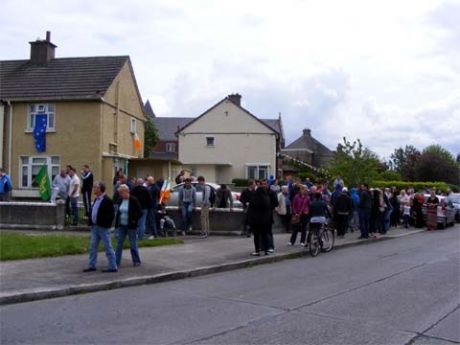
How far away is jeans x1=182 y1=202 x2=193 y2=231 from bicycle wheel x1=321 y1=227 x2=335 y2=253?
414 cm

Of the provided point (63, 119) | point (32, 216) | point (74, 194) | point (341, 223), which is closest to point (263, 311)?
point (74, 194)

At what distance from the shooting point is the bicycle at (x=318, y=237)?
1605 centimetres

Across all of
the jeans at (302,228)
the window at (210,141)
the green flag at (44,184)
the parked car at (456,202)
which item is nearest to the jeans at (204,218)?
the jeans at (302,228)

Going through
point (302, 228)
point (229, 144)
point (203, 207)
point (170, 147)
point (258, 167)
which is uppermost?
point (170, 147)

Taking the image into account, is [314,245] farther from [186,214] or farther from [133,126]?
[133,126]

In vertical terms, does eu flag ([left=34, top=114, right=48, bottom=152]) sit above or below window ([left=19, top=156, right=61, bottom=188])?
above

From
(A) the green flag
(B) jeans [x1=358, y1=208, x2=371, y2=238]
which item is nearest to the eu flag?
(A) the green flag

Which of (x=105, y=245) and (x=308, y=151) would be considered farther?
(x=308, y=151)

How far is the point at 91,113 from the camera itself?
104 feet

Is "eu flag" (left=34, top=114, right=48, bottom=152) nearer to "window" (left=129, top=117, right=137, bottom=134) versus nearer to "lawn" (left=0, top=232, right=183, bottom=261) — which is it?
"window" (left=129, top=117, right=137, bottom=134)

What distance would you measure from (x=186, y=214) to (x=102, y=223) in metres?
6.98

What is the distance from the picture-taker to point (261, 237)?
15094mm

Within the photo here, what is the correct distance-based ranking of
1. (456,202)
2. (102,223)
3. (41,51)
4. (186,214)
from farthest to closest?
(41,51) < (456,202) < (186,214) < (102,223)

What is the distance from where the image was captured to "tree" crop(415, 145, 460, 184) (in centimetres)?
7100
